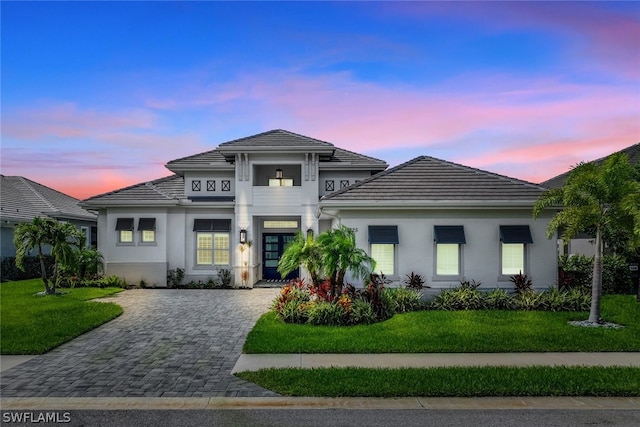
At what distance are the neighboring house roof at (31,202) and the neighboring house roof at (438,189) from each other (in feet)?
71.0

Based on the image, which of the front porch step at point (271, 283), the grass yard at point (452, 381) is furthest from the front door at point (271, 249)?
the grass yard at point (452, 381)

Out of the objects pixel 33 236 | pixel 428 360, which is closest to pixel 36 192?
pixel 33 236

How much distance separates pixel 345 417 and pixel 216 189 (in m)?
18.1

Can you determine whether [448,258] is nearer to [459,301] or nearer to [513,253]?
[459,301]

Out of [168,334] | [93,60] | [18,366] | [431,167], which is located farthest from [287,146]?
[18,366]

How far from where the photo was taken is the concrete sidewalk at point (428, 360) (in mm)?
8336

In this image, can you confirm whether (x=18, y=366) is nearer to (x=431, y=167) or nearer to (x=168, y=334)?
(x=168, y=334)

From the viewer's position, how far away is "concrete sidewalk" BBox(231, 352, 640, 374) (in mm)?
8336

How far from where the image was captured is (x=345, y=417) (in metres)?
6.04

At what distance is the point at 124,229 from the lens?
20.5 meters

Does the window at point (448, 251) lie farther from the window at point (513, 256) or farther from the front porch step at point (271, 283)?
the front porch step at point (271, 283)

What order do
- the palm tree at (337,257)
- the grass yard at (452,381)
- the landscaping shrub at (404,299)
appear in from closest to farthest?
the grass yard at (452,381) → the palm tree at (337,257) → the landscaping shrub at (404,299)

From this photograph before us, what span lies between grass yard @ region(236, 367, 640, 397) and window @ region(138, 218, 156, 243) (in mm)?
14883

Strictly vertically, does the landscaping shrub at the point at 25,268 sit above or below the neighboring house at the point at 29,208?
below
